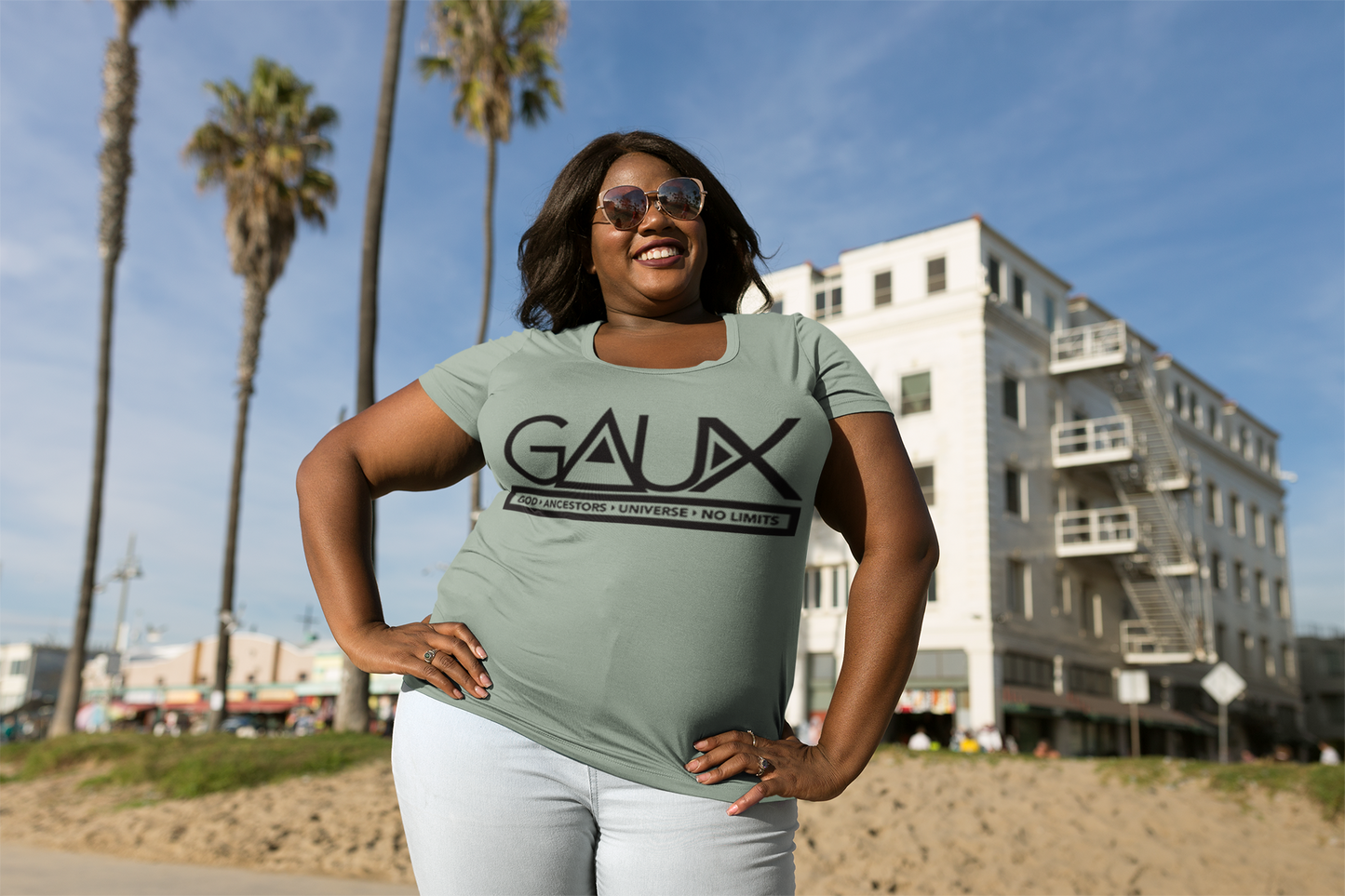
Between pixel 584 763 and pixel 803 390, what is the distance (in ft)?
2.13

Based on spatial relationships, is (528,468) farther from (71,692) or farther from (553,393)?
(71,692)

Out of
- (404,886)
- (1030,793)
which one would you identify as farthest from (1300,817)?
(404,886)

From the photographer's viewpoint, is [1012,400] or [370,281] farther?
[1012,400]

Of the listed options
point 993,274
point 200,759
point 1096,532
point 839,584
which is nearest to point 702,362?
point 200,759

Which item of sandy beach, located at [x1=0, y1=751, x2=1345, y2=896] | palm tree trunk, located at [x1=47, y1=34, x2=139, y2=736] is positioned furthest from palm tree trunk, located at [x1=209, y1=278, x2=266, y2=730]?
sandy beach, located at [x1=0, y1=751, x2=1345, y2=896]

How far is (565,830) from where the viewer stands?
1.50 meters

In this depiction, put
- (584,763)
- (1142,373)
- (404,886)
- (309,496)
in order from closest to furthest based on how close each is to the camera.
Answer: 1. (584,763)
2. (309,496)
3. (404,886)
4. (1142,373)

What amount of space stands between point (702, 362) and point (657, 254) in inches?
12.9

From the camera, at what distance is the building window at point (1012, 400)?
30.0 meters

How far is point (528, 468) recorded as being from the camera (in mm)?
1617

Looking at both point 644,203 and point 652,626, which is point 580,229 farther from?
point 652,626

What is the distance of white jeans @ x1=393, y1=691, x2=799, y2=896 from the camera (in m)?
1.46

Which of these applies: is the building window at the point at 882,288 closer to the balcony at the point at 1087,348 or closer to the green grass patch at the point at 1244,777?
the balcony at the point at 1087,348

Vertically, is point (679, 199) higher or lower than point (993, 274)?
lower
